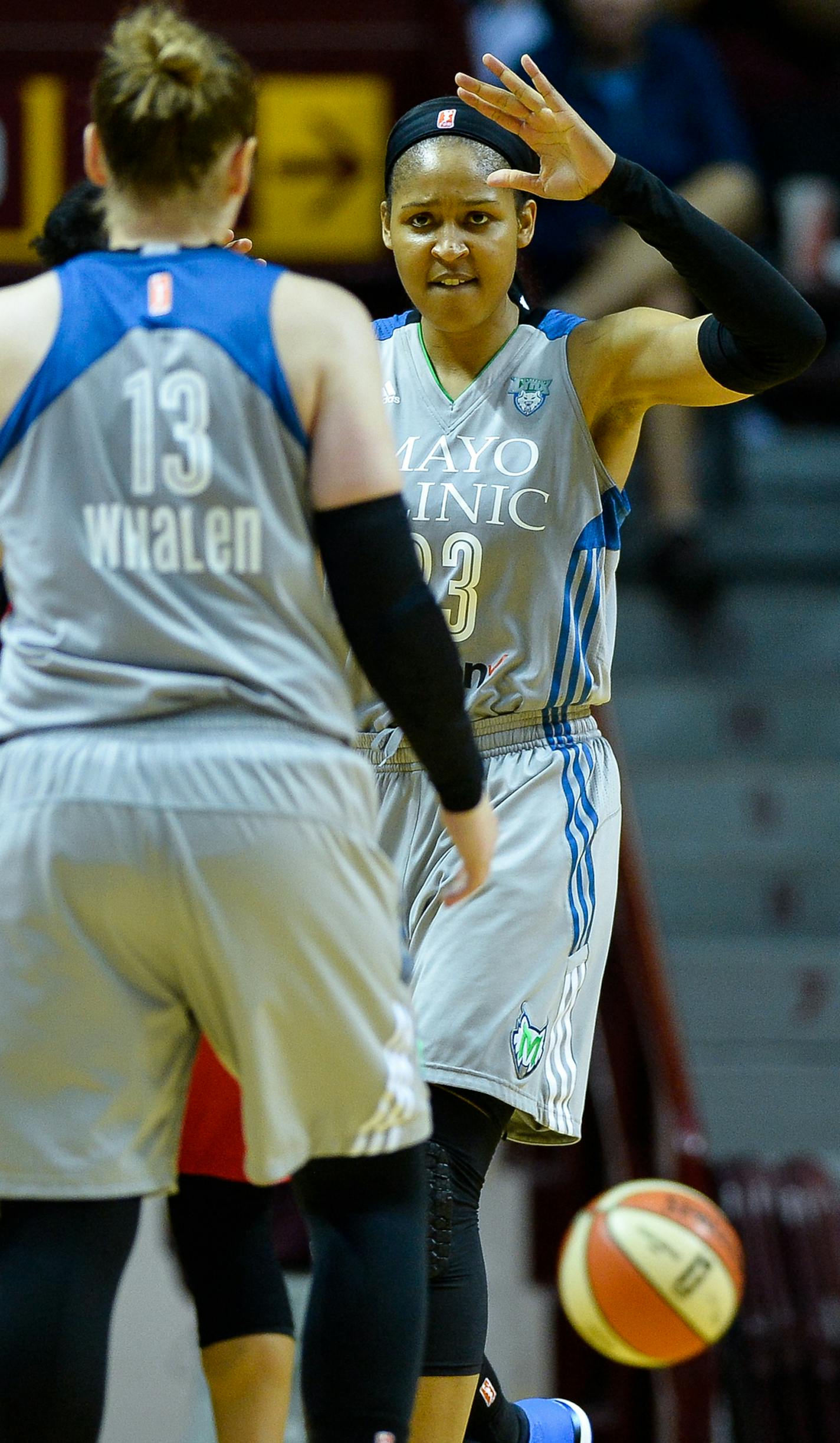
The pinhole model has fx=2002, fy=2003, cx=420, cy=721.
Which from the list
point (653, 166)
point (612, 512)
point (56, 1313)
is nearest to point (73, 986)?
point (56, 1313)

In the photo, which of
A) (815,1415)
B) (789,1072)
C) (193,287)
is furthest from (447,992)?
(789,1072)

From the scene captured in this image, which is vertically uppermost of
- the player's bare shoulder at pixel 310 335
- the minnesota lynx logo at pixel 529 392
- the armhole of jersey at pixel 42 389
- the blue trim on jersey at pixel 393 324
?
the player's bare shoulder at pixel 310 335

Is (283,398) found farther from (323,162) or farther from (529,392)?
(323,162)

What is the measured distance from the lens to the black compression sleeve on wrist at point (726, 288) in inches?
114

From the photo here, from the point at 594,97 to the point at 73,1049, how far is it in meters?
6.50

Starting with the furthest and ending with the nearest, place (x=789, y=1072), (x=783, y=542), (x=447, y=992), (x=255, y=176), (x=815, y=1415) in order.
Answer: (x=783, y=542) < (x=255, y=176) < (x=789, y=1072) < (x=815, y=1415) < (x=447, y=992)

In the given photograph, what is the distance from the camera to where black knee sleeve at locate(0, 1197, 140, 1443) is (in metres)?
2.15

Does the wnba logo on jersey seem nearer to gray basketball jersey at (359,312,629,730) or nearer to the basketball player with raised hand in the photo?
the basketball player with raised hand

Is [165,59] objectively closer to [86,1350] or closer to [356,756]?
[356,756]

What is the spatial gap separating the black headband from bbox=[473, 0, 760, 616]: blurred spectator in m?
4.68

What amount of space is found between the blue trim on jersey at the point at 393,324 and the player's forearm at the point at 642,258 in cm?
449

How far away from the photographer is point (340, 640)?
237cm

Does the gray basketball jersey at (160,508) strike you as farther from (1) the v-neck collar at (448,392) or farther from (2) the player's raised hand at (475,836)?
(1) the v-neck collar at (448,392)

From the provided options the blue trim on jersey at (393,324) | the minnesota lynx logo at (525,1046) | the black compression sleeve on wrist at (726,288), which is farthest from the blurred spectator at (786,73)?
the minnesota lynx logo at (525,1046)
